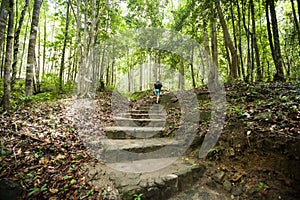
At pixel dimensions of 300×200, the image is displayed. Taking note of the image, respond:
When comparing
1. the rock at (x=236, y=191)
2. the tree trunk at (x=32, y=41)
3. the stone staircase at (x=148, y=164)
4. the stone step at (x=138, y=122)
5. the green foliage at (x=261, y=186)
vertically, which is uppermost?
the tree trunk at (x=32, y=41)

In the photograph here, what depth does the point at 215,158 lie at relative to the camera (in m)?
3.34

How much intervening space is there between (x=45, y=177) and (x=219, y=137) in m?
3.17

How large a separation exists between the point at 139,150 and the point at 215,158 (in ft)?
4.96

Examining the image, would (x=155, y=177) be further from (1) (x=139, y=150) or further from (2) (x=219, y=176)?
(2) (x=219, y=176)

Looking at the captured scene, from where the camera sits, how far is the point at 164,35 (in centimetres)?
1423

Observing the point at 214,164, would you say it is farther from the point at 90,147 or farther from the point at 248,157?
the point at 90,147

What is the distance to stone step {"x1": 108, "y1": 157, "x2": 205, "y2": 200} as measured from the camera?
2518mm

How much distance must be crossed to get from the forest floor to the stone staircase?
0.58 feet

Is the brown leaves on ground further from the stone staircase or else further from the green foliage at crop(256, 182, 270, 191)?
the green foliage at crop(256, 182, 270, 191)

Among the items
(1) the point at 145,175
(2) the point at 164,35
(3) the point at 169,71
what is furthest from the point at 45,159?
(3) the point at 169,71

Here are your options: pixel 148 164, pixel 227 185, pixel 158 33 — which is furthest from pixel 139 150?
pixel 158 33

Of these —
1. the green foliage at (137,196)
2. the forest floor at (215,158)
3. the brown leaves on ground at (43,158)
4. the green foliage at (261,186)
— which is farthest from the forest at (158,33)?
the green foliage at (261,186)

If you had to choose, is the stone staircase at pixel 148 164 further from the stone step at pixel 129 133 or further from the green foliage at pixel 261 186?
the green foliage at pixel 261 186

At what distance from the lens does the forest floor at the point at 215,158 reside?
2.49 metres
